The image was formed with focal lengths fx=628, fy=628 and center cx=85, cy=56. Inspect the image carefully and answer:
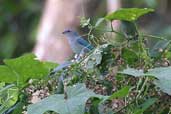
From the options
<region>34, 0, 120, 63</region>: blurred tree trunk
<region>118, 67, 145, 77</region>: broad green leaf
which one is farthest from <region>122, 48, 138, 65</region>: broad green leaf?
<region>34, 0, 120, 63</region>: blurred tree trunk

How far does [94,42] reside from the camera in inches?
47.2

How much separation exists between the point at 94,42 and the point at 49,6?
3.83m

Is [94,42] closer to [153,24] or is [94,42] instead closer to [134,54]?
[134,54]

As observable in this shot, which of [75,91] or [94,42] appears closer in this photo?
[75,91]

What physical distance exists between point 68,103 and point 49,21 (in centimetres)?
386

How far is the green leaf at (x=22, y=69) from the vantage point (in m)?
1.14

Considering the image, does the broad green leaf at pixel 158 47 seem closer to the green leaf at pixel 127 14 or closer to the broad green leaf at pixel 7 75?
the green leaf at pixel 127 14

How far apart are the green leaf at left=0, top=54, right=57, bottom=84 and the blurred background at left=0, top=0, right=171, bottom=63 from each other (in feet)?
11.2

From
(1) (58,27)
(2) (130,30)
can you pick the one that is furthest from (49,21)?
(2) (130,30)

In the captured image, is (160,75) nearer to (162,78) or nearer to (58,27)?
(162,78)

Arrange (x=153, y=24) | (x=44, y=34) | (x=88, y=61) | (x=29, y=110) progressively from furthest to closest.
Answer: (x=153, y=24) < (x=44, y=34) < (x=88, y=61) < (x=29, y=110)

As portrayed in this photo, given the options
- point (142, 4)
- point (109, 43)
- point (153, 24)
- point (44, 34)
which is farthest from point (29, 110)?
point (153, 24)

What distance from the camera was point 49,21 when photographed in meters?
4.86

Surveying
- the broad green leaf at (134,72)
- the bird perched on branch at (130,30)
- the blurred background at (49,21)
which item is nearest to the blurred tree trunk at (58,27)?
the blurred background at (49,21)
